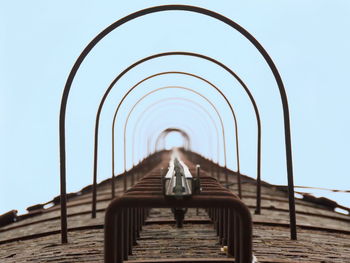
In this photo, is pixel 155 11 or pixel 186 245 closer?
pixel 186 245

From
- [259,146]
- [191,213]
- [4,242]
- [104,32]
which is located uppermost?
[104,32]

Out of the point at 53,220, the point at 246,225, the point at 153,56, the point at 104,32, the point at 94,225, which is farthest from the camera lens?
the point at 53,220

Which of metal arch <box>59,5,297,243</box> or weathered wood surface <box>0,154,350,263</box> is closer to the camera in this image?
weathered wood surface <box>0,154,350,263</box>

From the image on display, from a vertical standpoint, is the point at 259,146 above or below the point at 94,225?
above

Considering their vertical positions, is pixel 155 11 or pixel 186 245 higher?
pixel 155 11

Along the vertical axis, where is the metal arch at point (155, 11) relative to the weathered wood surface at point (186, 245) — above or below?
above

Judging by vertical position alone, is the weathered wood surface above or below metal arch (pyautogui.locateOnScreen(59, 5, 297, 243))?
below

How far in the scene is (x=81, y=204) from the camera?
10859 mm

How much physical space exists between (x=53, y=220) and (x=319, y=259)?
608cm

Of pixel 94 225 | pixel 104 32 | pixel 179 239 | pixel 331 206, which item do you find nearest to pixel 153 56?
pixel 104 32

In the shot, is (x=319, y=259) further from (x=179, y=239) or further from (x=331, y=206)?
(x=331, y=206)

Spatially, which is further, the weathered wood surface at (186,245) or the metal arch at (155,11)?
the metal arch at (155,11)

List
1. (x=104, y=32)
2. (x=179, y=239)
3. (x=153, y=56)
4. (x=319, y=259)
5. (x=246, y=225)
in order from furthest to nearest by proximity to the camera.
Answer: (x=153, y=56) < (x=104, y=32) < (x=179, y=239) < (x=319, y=259) < (x=246, y=225)

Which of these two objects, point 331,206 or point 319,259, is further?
point 331,206
